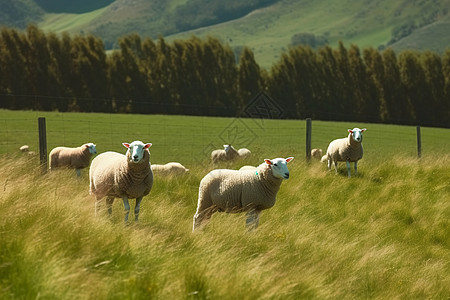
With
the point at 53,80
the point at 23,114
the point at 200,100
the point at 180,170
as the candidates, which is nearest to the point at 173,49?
the point at 200,100

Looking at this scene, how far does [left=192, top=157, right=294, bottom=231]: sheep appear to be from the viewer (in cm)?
917

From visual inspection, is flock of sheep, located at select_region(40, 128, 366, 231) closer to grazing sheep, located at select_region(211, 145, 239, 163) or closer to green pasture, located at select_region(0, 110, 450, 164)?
green pasture, located at select_region(0, 110, 450, 164)

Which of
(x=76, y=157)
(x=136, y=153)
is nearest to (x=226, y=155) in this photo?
(x=76, y=157)

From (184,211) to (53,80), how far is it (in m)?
34.0

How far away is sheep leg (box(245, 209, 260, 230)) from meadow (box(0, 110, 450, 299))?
7.9 inches

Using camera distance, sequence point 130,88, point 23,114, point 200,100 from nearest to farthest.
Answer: point 23,114 → point 130,88 → point 200,100

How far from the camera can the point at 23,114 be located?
30.3 m

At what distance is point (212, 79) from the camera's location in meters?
49.0

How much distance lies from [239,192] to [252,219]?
427 mm

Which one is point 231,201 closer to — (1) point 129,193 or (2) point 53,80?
(1) point 129,193

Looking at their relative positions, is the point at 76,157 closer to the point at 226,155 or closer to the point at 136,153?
the point at 226,155

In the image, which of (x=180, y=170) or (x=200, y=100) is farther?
(x=200, y=100)

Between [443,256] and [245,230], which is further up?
[245,230]

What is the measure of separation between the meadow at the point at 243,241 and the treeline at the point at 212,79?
96.0 feet
